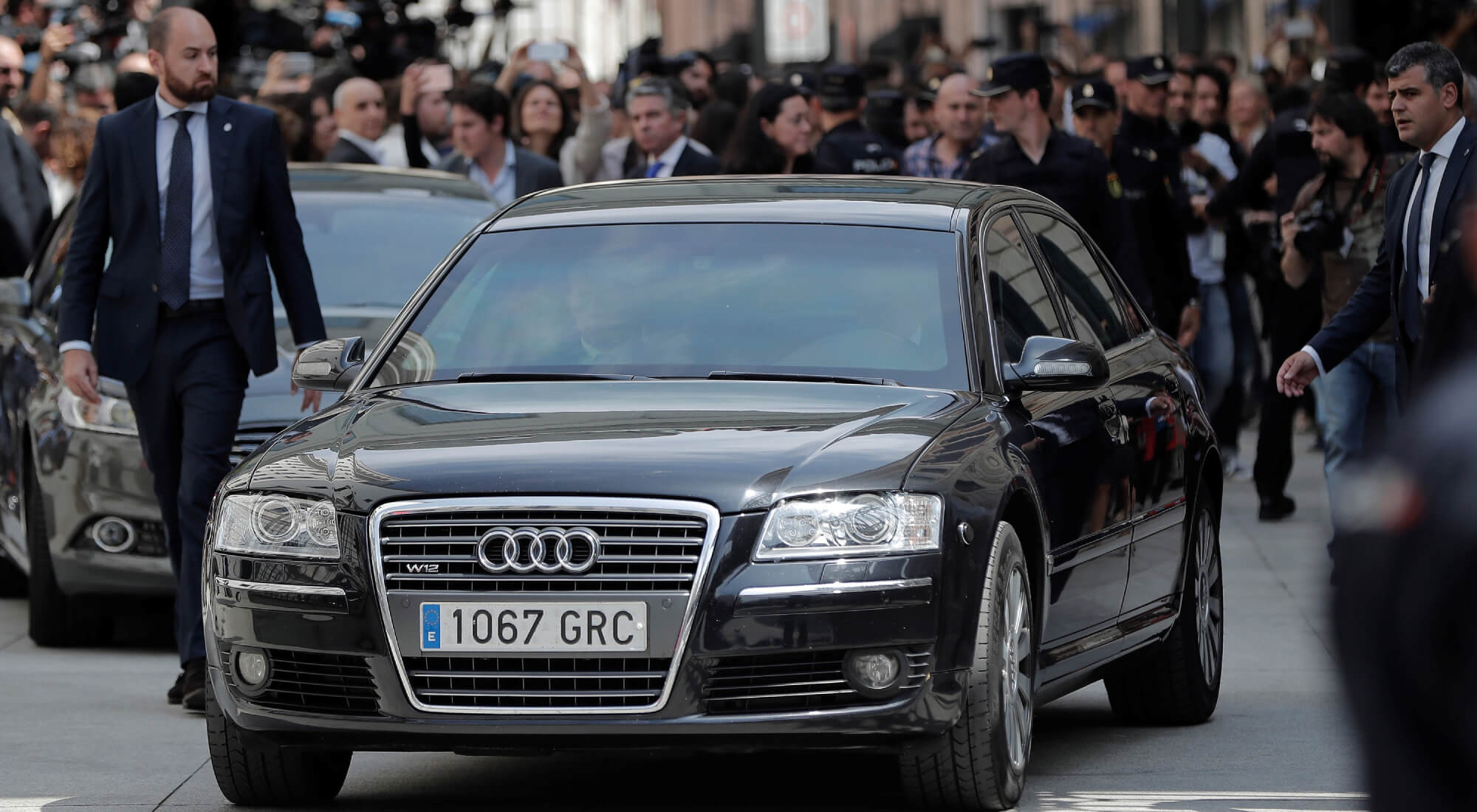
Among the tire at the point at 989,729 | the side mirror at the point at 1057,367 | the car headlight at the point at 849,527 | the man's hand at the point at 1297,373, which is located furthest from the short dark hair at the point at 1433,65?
A: the car headlight at the point at 849,527

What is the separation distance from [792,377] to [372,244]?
4.08 meters

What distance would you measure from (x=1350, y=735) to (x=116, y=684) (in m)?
6.76

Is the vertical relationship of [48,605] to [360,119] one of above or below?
below

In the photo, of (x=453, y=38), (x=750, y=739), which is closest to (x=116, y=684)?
(x=750, y=739)

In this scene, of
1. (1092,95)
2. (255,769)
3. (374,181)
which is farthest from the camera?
(1092,95)

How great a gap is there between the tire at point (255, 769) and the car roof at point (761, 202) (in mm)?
1573

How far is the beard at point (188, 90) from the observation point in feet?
24.6

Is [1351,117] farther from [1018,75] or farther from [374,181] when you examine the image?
[374,181]

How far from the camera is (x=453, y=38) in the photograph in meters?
27.8

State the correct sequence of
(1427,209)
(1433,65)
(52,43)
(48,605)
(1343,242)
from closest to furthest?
1. (1427,209)
2. (1433,65)
3. (48,605)
4. (1343,242)
5. (52,43)

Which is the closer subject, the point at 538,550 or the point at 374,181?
the point at 538,550

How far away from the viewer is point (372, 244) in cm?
984

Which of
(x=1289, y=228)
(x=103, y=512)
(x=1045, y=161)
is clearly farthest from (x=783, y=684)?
(x=1289, y=228)

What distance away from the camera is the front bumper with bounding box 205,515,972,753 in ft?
16.8
